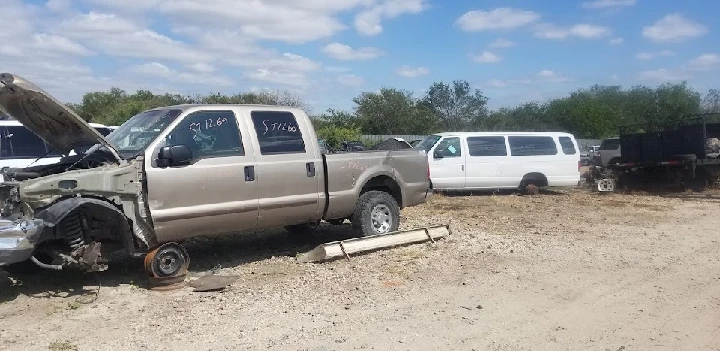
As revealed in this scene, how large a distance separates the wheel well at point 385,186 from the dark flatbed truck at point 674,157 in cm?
1138

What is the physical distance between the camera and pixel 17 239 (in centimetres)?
560

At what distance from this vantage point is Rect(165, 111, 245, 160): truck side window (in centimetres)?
685

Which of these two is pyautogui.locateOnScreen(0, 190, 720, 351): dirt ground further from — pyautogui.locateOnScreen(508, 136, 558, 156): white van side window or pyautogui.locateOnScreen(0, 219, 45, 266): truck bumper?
pyautogui.locateOnScreen(508, 136, 558, 156): white van side window

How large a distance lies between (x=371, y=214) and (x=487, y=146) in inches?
342

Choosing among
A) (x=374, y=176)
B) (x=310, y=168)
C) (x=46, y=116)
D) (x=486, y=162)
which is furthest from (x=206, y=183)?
(x=486, y=162)

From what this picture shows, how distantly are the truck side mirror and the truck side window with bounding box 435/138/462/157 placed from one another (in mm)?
10282

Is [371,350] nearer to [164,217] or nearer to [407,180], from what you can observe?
[164,217]

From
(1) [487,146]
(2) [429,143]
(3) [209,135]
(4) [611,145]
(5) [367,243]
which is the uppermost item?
(3) [209,135]

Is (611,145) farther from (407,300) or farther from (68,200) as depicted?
(68,200)

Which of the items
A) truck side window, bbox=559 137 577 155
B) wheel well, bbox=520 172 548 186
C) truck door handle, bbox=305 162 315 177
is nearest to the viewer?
truck door handle, bbox=305 162 315 177

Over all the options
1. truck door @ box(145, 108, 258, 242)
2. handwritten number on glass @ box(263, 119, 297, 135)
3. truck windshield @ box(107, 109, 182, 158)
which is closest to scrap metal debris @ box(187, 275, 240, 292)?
truck door @ box(145, 108, 258, 242)

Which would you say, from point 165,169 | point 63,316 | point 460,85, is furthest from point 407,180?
point 460,85

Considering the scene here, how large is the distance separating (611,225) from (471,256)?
4.04 metres

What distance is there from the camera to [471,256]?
814cm
